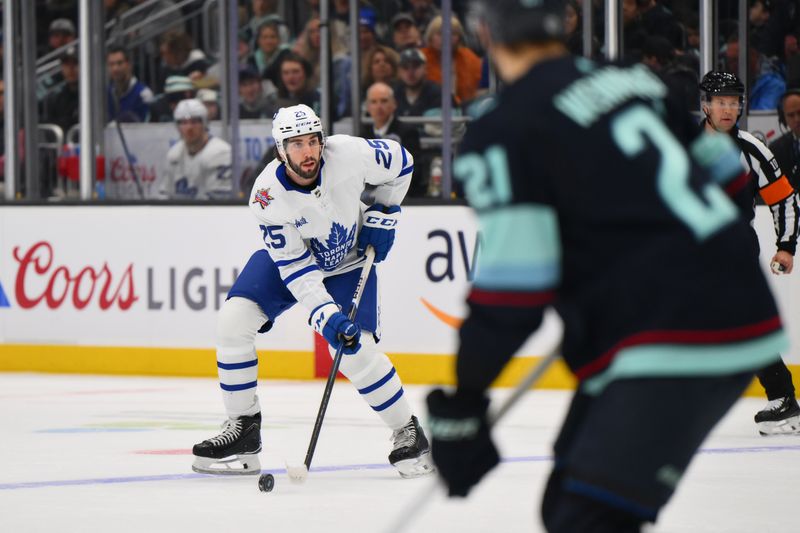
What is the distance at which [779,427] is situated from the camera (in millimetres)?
5871

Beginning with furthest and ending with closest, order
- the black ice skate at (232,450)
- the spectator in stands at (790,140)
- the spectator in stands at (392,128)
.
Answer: the spectator in stands at (392,128)
the spectator in stands at (790,140)
the black ice skate at (232,450)

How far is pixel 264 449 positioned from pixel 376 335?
844 millimetres

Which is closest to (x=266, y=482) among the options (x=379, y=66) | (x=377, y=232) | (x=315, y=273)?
(x=315, y=273)

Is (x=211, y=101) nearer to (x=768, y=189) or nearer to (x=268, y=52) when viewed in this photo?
(x=268, y=52)

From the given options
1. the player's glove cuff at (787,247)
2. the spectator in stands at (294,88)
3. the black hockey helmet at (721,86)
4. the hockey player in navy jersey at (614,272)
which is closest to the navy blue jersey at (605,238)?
the hockey player in navy jersey at (614,272)

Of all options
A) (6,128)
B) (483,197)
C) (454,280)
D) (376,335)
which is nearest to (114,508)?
(376,335)

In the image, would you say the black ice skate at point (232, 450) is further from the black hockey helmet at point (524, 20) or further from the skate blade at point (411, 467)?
the black hockey helmet at point (524, 20)

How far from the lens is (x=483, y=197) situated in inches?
78.7

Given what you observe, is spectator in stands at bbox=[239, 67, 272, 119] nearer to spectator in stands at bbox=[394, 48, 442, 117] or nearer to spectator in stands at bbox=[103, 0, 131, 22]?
spectator in stands at bbox=[394, 48, 442, 117]

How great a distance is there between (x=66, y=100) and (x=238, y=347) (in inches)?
194

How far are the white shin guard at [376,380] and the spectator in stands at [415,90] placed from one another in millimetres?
3615

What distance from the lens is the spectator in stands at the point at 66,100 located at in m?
9.45

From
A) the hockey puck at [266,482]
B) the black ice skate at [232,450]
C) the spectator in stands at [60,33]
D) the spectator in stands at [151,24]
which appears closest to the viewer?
the hockey puck at [266,482]

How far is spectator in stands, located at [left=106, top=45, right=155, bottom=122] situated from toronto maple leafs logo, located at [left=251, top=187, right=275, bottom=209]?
4653 mm
